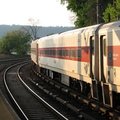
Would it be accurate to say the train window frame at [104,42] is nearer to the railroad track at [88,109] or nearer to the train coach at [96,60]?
the train coach at [96,60]

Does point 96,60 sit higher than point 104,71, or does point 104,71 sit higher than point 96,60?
point 96,60

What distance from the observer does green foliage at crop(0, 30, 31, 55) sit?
9125 cm

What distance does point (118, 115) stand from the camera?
34.8 ft

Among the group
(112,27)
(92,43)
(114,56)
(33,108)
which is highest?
(112,27)

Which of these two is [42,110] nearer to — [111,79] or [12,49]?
[111,79]

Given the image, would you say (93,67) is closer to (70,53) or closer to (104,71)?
(104,71)

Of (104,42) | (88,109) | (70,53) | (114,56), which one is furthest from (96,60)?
(70,53)

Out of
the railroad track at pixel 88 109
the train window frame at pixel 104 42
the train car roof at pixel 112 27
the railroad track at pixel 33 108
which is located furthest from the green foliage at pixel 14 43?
the train car roof at pixel 112 27

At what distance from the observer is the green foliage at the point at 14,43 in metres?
91.2

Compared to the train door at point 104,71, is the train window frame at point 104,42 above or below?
above

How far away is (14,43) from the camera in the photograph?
94188 millimetres

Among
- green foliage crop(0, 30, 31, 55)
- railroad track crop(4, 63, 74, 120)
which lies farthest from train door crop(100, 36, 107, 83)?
green foliage crop(0, 30, 31, 55)

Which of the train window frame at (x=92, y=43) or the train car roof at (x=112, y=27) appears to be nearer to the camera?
the train car roof at (x=112, y=27)

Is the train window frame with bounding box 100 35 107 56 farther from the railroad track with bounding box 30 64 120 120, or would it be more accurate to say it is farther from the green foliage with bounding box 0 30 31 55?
the green foliage with bounding box 0 30 31 55
